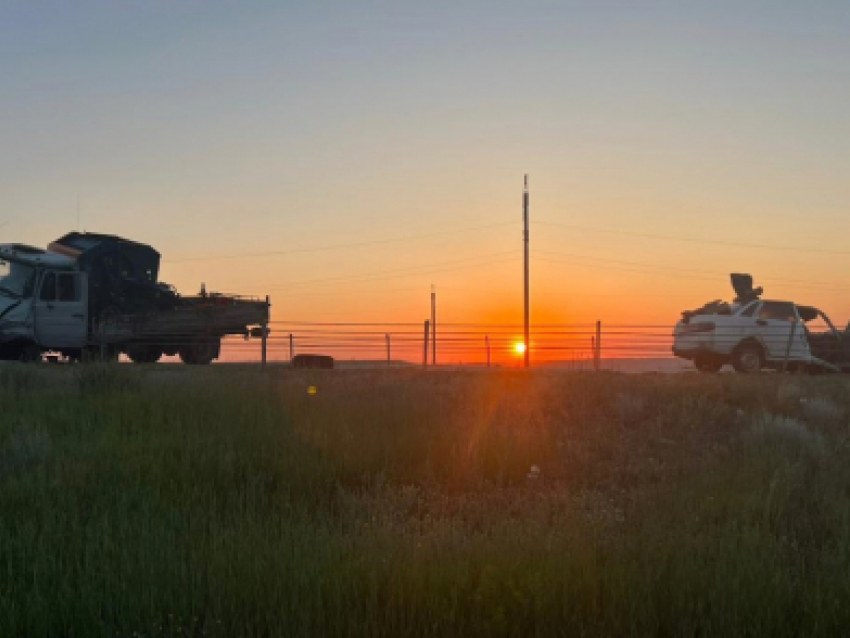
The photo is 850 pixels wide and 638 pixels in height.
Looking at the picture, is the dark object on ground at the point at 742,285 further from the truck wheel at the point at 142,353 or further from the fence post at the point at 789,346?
the truck wheel at the point at 142,353

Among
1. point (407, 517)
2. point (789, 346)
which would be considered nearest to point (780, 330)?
point (789, 346)

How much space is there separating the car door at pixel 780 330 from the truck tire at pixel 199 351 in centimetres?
1643

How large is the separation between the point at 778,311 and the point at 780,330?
59 cm

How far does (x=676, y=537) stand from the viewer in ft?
18.1

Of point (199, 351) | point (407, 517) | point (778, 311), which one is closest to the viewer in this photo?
point (407, 517)

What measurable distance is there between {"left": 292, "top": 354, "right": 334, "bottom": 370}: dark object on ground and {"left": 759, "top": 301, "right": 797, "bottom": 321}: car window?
43.0ft

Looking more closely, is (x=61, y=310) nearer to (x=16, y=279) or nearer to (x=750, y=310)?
(x=16, y=279)

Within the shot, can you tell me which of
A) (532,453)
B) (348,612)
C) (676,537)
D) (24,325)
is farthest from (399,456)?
(24,325)

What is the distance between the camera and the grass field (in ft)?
14.0

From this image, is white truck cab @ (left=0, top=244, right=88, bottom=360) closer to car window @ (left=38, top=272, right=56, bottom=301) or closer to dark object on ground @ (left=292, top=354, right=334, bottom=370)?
car window @ (left=38, top=272, right=56, bottom=301)

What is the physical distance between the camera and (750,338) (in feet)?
77.3

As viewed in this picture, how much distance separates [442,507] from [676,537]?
79.2 inches

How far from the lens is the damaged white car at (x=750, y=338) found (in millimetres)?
23297

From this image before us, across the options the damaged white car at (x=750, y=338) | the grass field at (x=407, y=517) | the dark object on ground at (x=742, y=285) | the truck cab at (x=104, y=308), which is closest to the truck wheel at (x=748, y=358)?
the damaged white car at (x=750, y=338)
